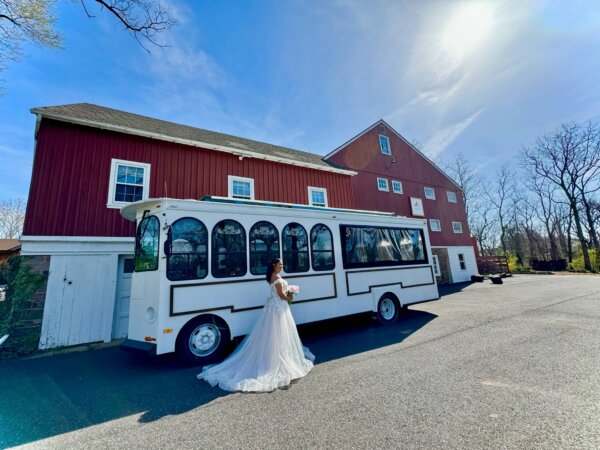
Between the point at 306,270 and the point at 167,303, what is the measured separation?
2.95 meters

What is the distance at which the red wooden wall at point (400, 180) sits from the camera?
57.5 ft

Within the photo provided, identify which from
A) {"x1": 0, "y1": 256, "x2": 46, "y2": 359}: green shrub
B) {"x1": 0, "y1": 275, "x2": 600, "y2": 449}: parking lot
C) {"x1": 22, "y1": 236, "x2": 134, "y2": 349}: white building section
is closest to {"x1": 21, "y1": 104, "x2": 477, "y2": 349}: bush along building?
{"x1": 22, "y1": 236, "x2": 134, "y2": 349}: white building section

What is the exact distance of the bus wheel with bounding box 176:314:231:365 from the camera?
4754 millimetres

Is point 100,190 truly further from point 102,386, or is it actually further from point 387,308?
point 387,308

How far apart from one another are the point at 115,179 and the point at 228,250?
17.9 ft

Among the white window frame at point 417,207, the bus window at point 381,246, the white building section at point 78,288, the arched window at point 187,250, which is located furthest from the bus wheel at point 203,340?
the white window frame at point 417,207

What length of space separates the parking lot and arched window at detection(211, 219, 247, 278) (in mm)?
1786

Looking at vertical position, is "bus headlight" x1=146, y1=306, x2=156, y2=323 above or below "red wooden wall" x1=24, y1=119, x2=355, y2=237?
below

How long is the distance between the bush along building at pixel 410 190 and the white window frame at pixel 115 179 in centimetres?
1070

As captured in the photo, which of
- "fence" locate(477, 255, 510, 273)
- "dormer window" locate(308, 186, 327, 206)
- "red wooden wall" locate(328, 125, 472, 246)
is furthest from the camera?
"fence" locate(477, 255, 510, 273)

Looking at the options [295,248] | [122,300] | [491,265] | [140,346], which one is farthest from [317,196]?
[491,265]

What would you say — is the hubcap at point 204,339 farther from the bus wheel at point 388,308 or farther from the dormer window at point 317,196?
the dormer window at point 317,196

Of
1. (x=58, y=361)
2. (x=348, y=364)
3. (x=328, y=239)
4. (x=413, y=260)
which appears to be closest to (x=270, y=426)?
(x=348, y=364)

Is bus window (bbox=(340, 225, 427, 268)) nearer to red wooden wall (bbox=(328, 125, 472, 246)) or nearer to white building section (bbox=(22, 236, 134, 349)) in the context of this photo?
white building section (bbox=(22, 236, 134, 349))
